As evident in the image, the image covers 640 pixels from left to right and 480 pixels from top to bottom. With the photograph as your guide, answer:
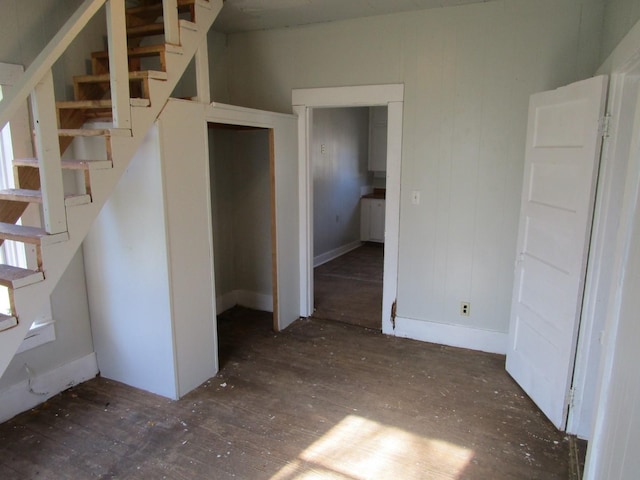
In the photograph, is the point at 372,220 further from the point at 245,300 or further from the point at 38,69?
the point at 38,69

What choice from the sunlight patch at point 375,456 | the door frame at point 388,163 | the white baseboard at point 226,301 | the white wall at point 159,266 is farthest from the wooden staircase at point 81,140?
the white baseboard at point 226,301

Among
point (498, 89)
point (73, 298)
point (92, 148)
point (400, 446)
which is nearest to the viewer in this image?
point (400, 446)

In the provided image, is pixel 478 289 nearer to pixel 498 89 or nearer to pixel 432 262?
pixel 432 262

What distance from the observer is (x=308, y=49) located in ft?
11.9

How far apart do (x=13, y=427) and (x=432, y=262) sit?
303 cm

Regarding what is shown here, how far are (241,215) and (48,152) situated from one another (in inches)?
98.0

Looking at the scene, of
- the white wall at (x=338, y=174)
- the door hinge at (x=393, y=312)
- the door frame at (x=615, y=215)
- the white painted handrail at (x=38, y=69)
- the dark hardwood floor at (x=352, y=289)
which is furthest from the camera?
the white wall at (x=338, y=174)

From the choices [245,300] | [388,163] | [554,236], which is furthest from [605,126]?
[245,300]

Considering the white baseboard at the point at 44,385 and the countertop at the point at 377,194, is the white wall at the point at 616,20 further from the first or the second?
the countertop at the point at 377,194

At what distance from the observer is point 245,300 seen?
4.39 metres

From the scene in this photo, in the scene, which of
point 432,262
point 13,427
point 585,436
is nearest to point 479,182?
point 432,262

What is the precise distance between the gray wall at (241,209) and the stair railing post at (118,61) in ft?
5.99

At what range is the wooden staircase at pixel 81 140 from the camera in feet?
5.79

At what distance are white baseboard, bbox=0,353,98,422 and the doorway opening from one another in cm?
200
